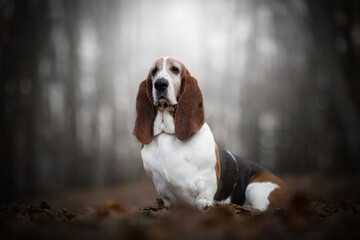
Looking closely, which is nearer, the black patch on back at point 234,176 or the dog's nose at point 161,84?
the dog's nose at point 161,84

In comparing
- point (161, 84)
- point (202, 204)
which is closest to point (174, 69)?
point (161, 84)

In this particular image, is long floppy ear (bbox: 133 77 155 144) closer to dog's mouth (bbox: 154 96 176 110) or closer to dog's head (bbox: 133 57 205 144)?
dog's head (bbox: 133 57 205 144)

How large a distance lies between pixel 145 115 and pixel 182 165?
2.68 ft

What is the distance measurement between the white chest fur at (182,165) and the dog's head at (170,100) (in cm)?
11

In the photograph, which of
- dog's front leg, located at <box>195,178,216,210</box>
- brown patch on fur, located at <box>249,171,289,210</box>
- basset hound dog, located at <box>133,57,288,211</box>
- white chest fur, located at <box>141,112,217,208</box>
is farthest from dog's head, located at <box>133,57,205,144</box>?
brown patch on fur, located at <box>249,171,289,210</box>

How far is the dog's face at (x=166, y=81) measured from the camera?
143 inches

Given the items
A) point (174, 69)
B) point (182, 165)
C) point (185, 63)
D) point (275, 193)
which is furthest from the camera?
point (185, 63)

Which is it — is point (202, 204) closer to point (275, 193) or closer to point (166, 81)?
point (275, 193)

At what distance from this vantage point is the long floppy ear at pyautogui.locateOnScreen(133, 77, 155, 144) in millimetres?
3721

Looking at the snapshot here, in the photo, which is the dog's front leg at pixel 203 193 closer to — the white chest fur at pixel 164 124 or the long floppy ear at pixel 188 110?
the long floppy ear at pixel 188 110

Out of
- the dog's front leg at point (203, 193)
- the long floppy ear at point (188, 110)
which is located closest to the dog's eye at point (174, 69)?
the long floppy ear at point (188, 110)

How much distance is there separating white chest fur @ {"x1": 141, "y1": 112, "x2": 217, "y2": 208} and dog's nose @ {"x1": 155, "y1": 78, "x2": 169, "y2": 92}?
13.8 inches

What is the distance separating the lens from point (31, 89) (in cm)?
1423

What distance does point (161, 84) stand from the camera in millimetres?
3602
